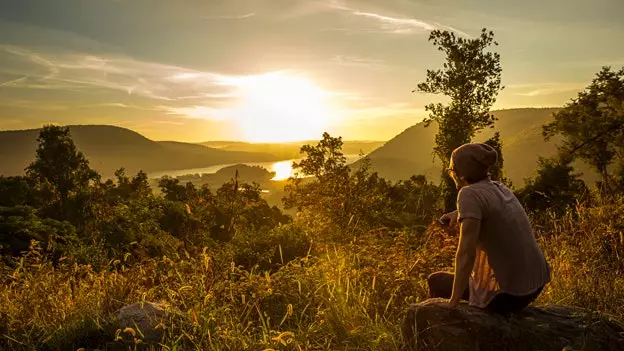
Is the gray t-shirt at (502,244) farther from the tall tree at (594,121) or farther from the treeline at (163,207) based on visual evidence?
the tall tree at (594,121)

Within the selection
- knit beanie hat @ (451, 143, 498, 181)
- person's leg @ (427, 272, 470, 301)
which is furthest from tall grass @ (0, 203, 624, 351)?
knit beanie hat @ (451, 143, 498, 181)

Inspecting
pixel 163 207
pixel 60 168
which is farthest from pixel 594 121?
pixel 60 168

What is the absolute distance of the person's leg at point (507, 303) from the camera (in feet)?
11.4

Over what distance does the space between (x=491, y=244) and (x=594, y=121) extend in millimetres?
37578

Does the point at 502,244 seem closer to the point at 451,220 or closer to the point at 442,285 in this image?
the point at 451,220

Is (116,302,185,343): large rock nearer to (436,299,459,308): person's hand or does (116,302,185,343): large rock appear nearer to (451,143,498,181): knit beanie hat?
(436,299,459,308): person's hand

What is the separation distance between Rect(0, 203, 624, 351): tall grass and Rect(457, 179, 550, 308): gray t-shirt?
935 mm

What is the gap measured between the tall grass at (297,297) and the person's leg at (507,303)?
861mm

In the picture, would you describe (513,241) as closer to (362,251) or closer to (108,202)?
(362,251)

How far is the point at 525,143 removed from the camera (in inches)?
7761

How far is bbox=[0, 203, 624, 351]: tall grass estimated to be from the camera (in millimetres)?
4023

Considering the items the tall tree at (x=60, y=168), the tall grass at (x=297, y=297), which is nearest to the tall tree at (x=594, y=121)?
the tall grass at (x=297, y=297)

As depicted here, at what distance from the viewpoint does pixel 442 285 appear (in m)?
3.98

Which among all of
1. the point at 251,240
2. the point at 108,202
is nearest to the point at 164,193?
the point at 108,202
